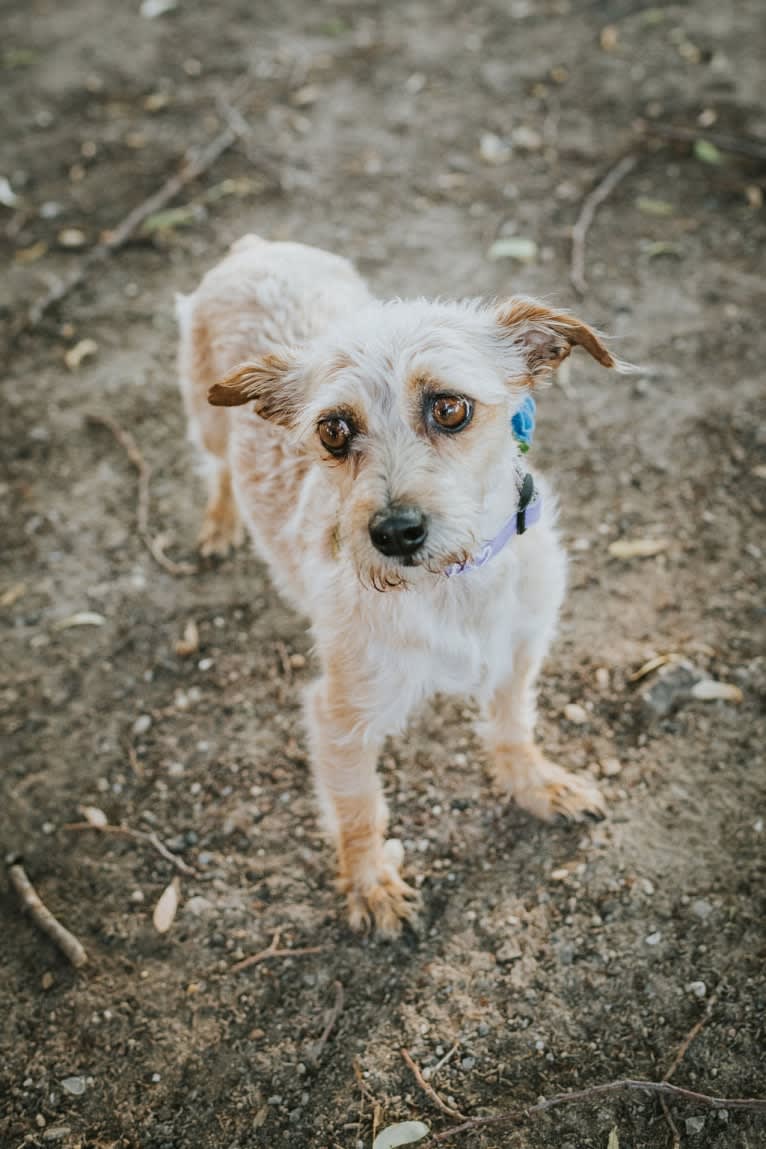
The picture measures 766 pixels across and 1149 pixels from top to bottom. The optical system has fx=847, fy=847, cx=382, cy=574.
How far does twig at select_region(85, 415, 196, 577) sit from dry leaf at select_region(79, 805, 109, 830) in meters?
1.35

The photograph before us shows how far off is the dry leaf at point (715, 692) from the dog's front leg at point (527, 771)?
625mm

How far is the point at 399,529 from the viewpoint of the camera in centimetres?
233

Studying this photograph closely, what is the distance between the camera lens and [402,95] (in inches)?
290

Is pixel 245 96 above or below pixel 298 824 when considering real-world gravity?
above

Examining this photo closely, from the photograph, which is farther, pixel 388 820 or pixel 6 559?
pixel 6 559

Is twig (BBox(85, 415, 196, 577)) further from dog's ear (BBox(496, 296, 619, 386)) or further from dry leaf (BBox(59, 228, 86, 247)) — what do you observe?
dog's ear (BBox(496, 296, 619, 386))

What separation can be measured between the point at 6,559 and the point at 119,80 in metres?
5.74

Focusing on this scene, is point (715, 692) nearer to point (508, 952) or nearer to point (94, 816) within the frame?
point (508, 952)

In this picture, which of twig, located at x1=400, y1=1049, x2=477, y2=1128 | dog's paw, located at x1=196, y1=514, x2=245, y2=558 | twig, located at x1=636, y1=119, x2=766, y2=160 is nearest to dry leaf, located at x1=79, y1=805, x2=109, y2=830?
dog's paw, located at x1=196, y1=514, x2=245, y2=558

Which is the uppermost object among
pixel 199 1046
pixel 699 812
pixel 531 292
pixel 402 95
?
pixel 402 95

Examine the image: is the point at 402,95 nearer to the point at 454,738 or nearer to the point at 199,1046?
the point at 454,738

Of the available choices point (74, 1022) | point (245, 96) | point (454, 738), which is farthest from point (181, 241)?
point (74, 1022)

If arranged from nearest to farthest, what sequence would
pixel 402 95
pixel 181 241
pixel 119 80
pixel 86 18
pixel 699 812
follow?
1. pixel 699 812
2. pixel 181 241
3. pixel 402 95
4. pixel 119 80
5. pixel 86 18

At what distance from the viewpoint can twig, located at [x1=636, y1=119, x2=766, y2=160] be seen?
19.6 ft
